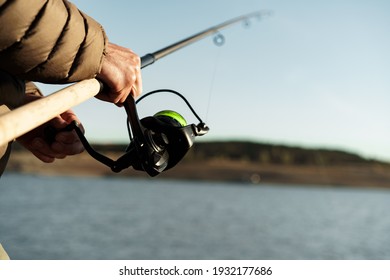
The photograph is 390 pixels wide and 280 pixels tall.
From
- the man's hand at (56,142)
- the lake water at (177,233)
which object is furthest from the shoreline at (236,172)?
the man's hand at (56,142)

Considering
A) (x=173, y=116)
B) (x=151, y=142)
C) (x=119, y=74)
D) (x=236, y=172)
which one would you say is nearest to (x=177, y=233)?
(x=173, y=116)

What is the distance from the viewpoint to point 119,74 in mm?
1539

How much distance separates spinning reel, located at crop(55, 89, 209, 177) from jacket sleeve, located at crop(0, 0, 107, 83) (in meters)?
0.23

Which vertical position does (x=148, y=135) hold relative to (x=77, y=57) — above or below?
below

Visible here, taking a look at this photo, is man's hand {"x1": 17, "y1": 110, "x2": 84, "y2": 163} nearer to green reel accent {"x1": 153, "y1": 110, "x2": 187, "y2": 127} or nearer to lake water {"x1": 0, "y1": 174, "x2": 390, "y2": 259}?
green reel accent {"x1": 153, "y1": 110, "x2": 187, "y2": 127}

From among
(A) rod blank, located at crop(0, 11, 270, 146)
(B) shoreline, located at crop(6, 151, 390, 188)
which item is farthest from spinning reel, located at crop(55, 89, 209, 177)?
(B) shoreline, located at crop(6, 151, 390, 188)

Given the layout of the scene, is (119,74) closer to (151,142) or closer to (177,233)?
(151,142)

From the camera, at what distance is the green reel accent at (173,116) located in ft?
6.15

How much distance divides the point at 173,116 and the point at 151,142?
0.22 m

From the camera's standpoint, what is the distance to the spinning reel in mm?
1685
